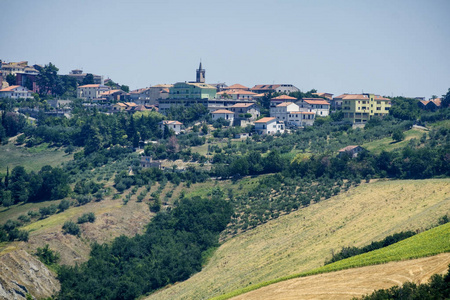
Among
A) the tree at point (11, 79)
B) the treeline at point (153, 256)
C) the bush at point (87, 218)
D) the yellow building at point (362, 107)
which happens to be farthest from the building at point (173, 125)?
the tree at point (11, 79)

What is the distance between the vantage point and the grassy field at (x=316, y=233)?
57156 mm

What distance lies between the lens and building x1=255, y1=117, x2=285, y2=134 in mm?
113750

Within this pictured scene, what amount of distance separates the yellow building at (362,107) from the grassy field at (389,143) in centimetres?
1735

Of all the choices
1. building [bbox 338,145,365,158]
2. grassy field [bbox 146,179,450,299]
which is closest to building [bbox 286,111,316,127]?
building [bbox 338,145,365,158]

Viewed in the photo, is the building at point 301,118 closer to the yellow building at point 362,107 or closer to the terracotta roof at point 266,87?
the yellow building at point 362,107

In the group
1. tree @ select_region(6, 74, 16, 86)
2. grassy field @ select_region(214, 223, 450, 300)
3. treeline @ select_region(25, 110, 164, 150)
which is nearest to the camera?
grassy field @ select_region(214, 223, 450, 300)

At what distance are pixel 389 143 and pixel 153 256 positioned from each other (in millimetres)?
45600

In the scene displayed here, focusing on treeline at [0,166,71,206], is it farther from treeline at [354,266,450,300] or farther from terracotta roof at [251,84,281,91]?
terracotta roof at [251,84,281,91]

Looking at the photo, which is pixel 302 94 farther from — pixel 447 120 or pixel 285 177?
pixel 285 177

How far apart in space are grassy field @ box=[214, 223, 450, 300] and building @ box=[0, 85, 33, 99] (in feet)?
363

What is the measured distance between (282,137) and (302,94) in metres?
25.1

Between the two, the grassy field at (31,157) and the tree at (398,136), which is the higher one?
the tree at (398,136)

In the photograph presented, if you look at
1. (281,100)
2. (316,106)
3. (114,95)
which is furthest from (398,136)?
(114,95)

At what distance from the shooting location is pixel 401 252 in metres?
44.5
